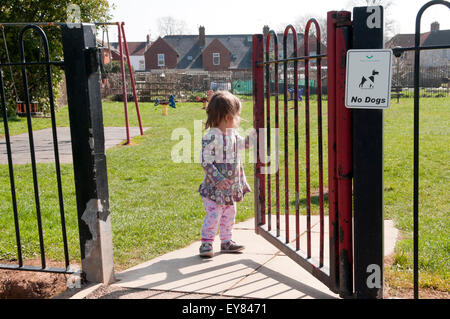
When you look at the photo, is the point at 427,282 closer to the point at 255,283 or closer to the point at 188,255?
the point at 255,283

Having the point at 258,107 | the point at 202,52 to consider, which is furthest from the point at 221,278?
the point at 202,52

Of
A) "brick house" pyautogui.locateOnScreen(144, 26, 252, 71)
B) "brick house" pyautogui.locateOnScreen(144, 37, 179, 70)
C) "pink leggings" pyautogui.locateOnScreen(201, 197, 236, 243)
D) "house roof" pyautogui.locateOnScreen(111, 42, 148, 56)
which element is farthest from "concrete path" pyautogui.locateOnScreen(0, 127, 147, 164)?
"house roof" pyautogui.locateOnScreen(111, 42, 148, 56)

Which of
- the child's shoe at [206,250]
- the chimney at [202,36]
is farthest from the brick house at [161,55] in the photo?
the child's shoe at [206,250]

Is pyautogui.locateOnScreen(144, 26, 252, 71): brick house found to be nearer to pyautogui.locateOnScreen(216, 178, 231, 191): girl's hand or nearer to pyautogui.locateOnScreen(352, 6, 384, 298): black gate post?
pyautogui.locateOnScreen(216, 178, 231, 191): girl's hand

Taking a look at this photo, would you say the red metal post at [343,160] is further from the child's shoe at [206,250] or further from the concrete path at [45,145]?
the concrete path at [45,145]

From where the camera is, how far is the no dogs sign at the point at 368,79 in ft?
8.14

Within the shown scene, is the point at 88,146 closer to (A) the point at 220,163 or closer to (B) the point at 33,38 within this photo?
(A) the point at 220,163

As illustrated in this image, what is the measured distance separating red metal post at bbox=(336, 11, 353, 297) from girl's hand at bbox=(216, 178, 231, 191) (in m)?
1.26

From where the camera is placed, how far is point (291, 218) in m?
5.01

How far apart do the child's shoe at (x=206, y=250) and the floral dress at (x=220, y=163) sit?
1.12ft

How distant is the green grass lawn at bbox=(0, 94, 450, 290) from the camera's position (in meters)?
4.08
